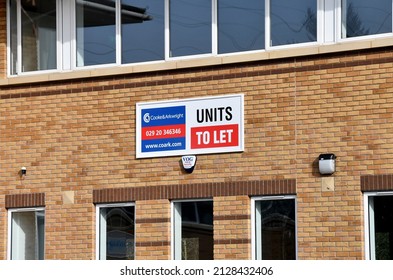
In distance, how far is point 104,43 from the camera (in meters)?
18.5

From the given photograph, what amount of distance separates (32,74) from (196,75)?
3.13m

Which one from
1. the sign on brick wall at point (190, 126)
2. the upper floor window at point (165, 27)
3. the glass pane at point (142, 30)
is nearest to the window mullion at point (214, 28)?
the upper floor window at point (165, 27)

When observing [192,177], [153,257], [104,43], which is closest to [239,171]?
[192,177]

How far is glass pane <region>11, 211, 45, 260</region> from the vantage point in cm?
1889

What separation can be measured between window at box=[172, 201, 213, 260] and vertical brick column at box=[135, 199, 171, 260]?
0.15 meters

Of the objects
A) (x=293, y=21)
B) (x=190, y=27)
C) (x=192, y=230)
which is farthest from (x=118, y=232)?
(x=293, y=21)

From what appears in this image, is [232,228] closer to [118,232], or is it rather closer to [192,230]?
[192,230]

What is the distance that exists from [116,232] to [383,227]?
4.47 meters

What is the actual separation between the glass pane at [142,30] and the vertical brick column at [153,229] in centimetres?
230

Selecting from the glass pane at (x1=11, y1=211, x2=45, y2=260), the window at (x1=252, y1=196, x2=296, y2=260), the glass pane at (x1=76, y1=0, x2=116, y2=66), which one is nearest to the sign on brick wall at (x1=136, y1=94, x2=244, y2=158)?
the window at (x1=252, y1=196, x2=296, y2=260)

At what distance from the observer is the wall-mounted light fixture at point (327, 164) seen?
16.1 meters

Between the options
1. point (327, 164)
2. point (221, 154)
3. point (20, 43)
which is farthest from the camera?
point (20, 43)

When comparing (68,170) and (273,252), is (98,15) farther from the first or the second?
(273,252)

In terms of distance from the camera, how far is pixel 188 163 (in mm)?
17344
